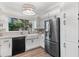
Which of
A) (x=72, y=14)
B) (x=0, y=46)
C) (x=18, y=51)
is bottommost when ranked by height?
Result: (x=18, y=51)

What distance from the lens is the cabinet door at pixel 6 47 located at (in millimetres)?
2657

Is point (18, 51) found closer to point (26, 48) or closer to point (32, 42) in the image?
point (26, 48)

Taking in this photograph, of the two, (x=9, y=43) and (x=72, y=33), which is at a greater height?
(x=72, y=33)

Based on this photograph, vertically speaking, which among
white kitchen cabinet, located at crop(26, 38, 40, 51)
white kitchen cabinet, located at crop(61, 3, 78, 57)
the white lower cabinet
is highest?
white kitchen cabinet, located at crop(61, 3, 78, 57)

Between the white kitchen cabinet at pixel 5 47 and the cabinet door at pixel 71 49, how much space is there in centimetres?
171

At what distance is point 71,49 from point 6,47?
1816 mm

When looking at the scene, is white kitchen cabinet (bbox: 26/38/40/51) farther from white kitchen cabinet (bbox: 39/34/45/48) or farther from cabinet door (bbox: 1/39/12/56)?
cabinet door (bbox: 1/39/12/56)

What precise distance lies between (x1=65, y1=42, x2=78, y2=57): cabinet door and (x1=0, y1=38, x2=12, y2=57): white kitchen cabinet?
1.71m

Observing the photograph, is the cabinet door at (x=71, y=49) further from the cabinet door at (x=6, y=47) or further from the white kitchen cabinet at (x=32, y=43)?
the white kitchen cabinet at (x=32, y=43)

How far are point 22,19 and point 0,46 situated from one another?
169cm

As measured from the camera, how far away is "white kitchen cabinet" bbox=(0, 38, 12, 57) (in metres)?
2.62

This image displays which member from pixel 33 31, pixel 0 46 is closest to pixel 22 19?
pixel 33 31

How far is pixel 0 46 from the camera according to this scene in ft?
8.50

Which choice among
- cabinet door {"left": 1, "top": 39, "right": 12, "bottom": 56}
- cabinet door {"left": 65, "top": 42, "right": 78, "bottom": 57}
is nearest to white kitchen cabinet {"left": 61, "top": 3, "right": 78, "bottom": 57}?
cabinet door {"left": 65, "top": 42, "right": 78, "bottom": 57}
